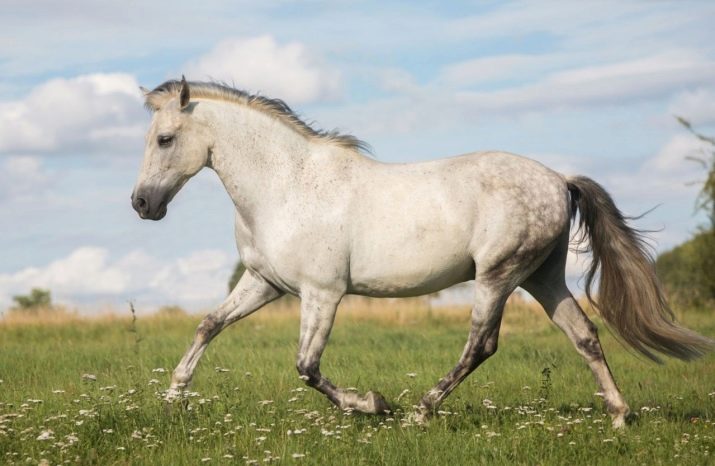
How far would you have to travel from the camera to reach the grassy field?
6434 mm

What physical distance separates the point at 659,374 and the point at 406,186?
5314 mm

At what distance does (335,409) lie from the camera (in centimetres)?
781

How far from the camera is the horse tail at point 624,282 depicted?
Result: 833 centimetres

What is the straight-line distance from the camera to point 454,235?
7434 mm

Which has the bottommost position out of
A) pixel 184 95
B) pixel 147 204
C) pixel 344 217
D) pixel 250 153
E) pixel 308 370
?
pixel 308 370

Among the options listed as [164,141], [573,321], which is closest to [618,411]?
[573,321]

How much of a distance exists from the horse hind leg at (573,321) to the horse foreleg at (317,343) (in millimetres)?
1844

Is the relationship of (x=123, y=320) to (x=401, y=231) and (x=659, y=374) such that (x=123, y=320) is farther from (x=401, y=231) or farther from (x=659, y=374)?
(x=401, y=231)

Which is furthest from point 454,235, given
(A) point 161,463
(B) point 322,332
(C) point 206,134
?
(A) point 161,463

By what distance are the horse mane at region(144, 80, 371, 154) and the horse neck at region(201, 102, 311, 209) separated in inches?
3.7

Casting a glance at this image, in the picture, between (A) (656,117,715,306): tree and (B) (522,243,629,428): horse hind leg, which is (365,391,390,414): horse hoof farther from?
(A) (656,117,715,306): tree

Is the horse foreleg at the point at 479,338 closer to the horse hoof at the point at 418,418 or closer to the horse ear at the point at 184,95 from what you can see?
the horse hoof at the point at 418,418

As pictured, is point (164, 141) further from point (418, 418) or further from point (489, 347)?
point (489, 347)

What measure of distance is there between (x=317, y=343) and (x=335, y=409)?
88 centimetres
